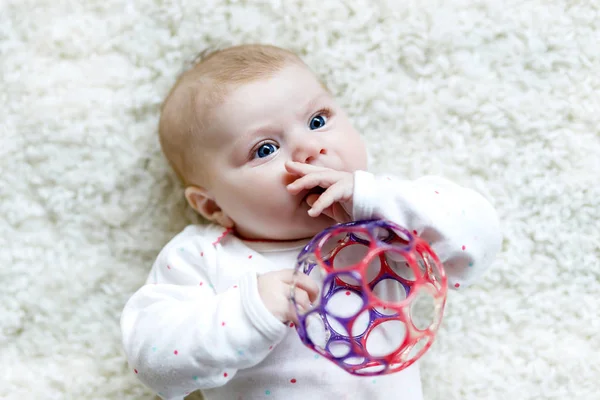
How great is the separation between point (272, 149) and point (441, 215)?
295 mm

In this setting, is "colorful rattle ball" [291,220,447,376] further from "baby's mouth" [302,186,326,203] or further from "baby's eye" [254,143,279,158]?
"baby's eye" [254,143,279,158]

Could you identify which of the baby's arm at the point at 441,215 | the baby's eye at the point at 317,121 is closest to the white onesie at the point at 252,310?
the baby's arm at the point at 441,215

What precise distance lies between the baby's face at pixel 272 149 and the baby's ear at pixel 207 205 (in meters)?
0.07

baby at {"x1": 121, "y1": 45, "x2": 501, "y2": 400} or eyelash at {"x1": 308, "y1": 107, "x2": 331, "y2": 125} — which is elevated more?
eyelash at {"x1": 308, "y1": 107, "x2": 331, "y2": 125}

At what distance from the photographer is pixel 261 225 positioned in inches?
45.0

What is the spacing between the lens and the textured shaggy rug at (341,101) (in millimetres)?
1355

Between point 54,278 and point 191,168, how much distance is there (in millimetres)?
411

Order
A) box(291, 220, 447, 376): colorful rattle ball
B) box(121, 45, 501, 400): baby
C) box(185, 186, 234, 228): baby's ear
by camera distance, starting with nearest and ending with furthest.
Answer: box(291, 220, 447, 376): colorful rattle ball → box(121, 45, 501, 400): baby → box(185, 186, 234, 228): baby's ear

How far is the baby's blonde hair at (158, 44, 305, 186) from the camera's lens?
1138 millimetres

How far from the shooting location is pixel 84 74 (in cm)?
142

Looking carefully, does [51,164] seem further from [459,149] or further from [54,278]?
[459,149]

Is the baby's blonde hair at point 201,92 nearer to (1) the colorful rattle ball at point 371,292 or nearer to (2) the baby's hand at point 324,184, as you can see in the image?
(2) the baby's hand at point 324,184

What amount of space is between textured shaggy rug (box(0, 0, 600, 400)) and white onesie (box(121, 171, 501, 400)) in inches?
8.5

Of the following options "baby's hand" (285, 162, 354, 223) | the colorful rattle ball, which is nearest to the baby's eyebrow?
"baby's hand" (285, 162, 354, 223)
